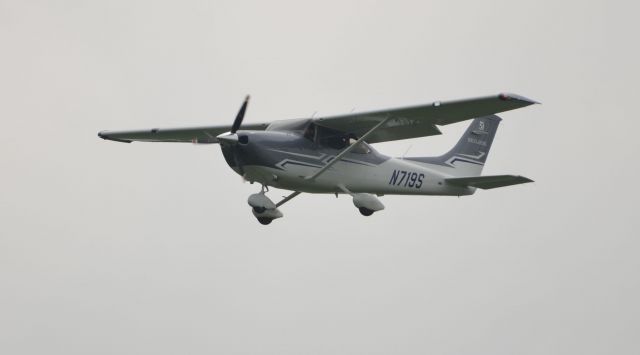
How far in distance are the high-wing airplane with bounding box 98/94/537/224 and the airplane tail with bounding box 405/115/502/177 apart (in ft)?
Answer: 2.53

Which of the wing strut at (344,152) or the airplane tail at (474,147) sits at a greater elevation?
the airplane tail at (474,147)

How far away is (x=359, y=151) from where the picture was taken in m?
26.8

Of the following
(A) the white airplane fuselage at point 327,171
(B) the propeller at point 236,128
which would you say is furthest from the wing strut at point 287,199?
(B) the propeller at point 236,128

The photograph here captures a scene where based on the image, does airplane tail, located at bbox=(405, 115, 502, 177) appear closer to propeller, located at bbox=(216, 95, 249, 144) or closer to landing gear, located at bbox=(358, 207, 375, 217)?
landing gear, located at bbox=(358, 207, 375, 217)

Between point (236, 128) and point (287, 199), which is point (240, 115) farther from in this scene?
point (287, 199)

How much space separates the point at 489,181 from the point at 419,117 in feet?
8.42

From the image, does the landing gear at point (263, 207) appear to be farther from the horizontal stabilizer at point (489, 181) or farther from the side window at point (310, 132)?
the horizontal stabilizer at point (489, 181)

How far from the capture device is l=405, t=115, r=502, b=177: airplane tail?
29.6 meters

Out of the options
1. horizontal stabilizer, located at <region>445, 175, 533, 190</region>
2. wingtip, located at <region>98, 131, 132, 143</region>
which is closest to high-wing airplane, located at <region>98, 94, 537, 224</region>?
horizontal stabilizer, located at <region>445, 175, 533, 190</region>

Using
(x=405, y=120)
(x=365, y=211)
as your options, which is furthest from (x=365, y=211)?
(x=405, y=120)

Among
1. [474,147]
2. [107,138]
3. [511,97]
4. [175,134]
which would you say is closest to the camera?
[511,97]

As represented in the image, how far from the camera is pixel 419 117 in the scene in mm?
25359

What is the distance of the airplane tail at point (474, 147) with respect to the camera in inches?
1165

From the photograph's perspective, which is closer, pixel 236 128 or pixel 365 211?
pixel 236 128
